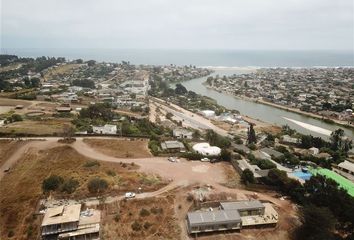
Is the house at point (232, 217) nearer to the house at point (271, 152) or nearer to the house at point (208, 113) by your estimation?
the house at point (271, 152)

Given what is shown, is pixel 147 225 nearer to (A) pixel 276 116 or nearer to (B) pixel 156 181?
(B) pixel 156 181

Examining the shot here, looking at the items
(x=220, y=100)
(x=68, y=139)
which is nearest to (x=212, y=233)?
(x=68, y=139)

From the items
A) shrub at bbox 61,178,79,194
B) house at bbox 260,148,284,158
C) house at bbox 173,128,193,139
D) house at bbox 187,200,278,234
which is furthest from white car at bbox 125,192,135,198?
house at bbox 173,128,193,139

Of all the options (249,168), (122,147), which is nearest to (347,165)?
(249,168)

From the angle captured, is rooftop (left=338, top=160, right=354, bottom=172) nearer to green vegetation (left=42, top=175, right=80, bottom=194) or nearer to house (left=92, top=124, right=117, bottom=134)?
house (left=92, top=124, right=117, bottom=134)

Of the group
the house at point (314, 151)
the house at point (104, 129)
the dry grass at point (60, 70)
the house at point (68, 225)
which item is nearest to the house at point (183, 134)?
the house at point (104, 129)

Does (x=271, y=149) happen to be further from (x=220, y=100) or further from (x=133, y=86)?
(x=133, y=86)
